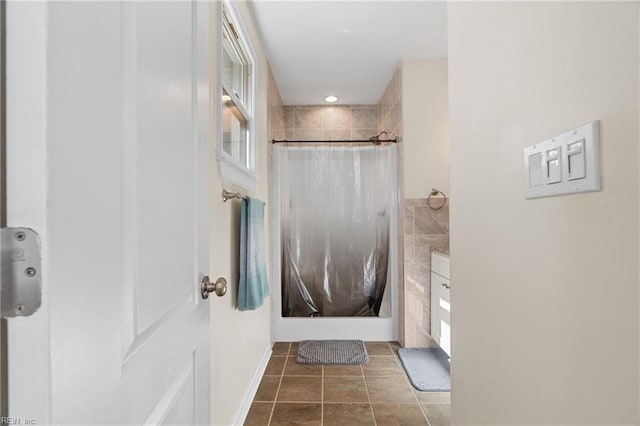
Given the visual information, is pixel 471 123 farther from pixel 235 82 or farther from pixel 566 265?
pixel 235 82

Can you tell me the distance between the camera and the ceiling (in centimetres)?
221

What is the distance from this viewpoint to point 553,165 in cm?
67

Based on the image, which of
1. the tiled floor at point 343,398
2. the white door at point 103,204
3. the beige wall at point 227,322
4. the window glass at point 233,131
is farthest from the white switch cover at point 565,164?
the tiled floor at point 343,398

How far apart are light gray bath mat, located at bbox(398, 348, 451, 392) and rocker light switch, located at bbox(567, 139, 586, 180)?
6.57ft

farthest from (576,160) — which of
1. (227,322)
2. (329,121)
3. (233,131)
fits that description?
(329,121)

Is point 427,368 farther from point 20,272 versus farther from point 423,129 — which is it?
point 20,272

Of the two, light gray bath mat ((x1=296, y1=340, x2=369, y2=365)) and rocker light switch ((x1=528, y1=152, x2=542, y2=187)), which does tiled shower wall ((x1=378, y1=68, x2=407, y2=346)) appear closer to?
light gray bath mat ((x1=296, y1=340, x2=369, y2=365))

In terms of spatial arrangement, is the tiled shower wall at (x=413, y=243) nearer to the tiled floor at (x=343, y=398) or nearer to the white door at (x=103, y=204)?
the tiled floor at (x=343, y=398)

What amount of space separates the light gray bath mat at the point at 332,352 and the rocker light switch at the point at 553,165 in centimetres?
228

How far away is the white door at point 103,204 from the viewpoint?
351mm

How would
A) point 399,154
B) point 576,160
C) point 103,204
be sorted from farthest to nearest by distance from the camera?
point 399,154 → point 576,160 → point 103,204

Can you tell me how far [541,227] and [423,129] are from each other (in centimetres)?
235

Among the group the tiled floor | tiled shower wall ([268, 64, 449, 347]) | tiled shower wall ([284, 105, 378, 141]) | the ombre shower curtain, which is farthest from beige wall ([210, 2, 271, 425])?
tiled shower wall ([284, 105, 378, 141])

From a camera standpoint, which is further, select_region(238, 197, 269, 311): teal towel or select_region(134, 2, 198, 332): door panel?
select_region(238, 197, 269, 311): teal towel
